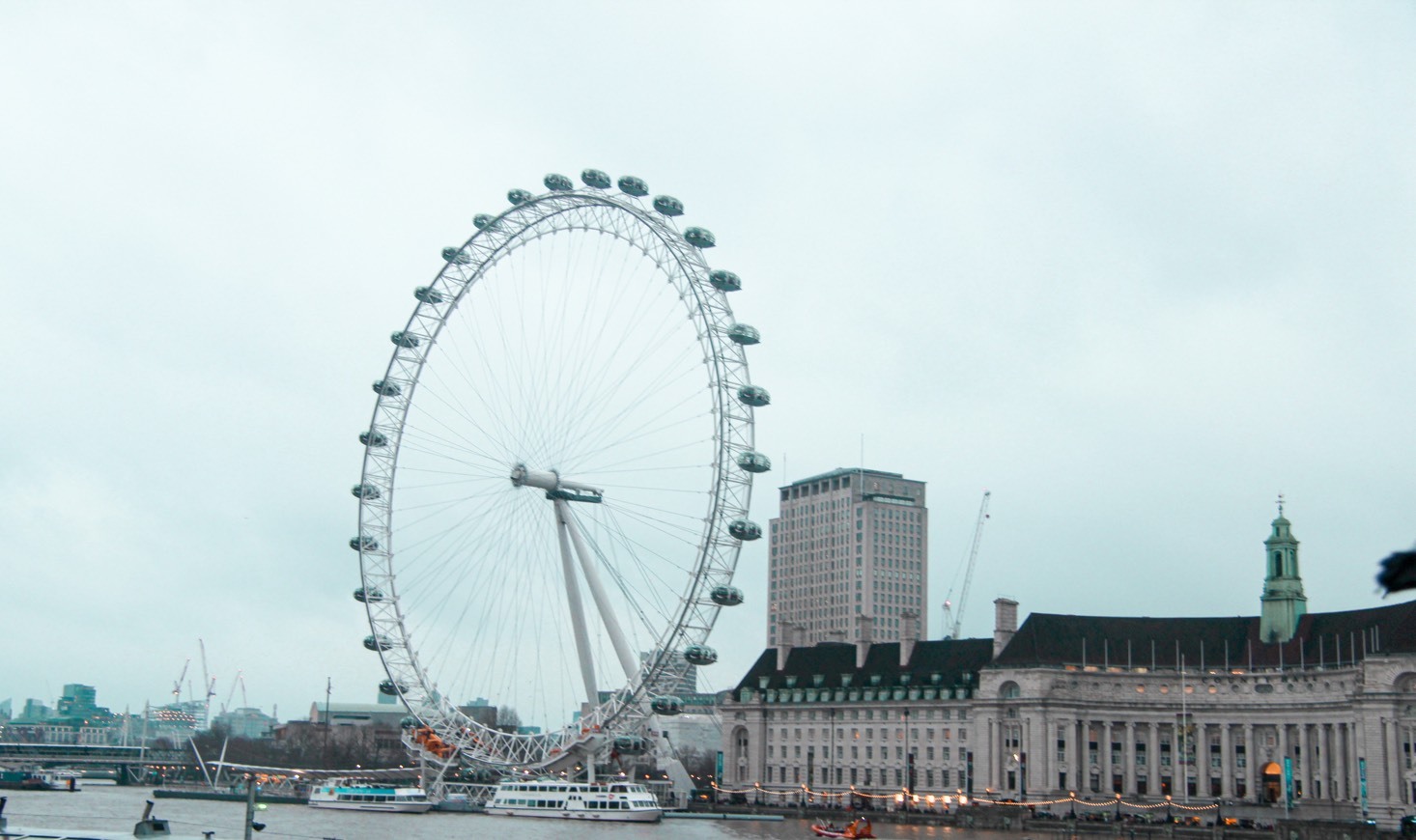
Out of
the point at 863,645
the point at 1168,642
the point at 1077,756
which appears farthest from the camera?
the point at 863,645

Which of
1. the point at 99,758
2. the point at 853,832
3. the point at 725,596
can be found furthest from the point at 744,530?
the point at 99,758

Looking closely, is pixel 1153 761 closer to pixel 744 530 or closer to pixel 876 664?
pixel 876 664

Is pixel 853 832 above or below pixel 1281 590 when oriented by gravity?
below

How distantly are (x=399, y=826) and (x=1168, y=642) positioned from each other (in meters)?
64.6

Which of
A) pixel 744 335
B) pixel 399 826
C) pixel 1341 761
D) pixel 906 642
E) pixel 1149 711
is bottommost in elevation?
pixel 399 826

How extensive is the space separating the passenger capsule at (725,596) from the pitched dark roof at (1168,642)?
40340 millimetres

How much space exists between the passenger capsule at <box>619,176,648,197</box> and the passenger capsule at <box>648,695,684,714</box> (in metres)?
A: 31.7

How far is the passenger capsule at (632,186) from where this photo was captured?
88188 millimetres

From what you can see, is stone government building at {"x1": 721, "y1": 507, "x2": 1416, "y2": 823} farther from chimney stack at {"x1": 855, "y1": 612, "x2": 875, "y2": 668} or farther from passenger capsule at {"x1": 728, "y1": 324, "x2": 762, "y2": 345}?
passenger capsule at {"x1": 728, "y1": 324, "x2": 762, "y2": 345}

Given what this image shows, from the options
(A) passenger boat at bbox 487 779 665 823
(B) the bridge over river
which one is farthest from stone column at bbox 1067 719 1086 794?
(B) the bridge over river

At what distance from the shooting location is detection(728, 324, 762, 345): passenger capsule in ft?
286

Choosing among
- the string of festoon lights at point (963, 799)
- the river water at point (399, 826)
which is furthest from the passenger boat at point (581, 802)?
the string of festoon lights at point (963, 799)

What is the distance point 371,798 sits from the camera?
112188 mm

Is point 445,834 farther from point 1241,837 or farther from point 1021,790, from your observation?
point 1021,790
